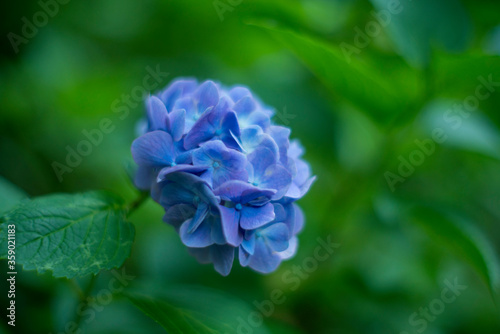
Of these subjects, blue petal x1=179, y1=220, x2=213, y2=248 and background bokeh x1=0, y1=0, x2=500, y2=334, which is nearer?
blue petal x1=179, y1=220, x2=213, y2=248

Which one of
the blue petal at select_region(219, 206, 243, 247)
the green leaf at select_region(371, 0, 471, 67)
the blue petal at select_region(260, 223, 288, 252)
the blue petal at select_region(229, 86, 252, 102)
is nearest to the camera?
the blue petal at select_region(219, 206, 243, 247)

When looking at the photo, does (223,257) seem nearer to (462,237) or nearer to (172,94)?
(172,94)

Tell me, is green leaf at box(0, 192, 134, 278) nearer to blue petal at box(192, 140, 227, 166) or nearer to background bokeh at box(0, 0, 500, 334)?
blue petal at box(192, 140, 227, 166)

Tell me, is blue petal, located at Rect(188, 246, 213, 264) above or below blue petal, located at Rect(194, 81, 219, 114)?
below

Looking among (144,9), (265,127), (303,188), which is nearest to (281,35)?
(265,127)

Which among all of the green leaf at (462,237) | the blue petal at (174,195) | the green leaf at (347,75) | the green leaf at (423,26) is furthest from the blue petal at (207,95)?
the green leaf at (462,237)

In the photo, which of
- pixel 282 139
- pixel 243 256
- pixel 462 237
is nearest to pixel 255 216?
pixel 243 256

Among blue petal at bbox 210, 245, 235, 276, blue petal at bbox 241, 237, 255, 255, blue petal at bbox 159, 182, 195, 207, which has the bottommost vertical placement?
blue petal at bbox 210, 245, 235, 276

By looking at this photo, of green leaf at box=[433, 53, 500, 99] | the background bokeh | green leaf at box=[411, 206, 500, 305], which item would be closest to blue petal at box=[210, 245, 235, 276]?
the background bokeh
